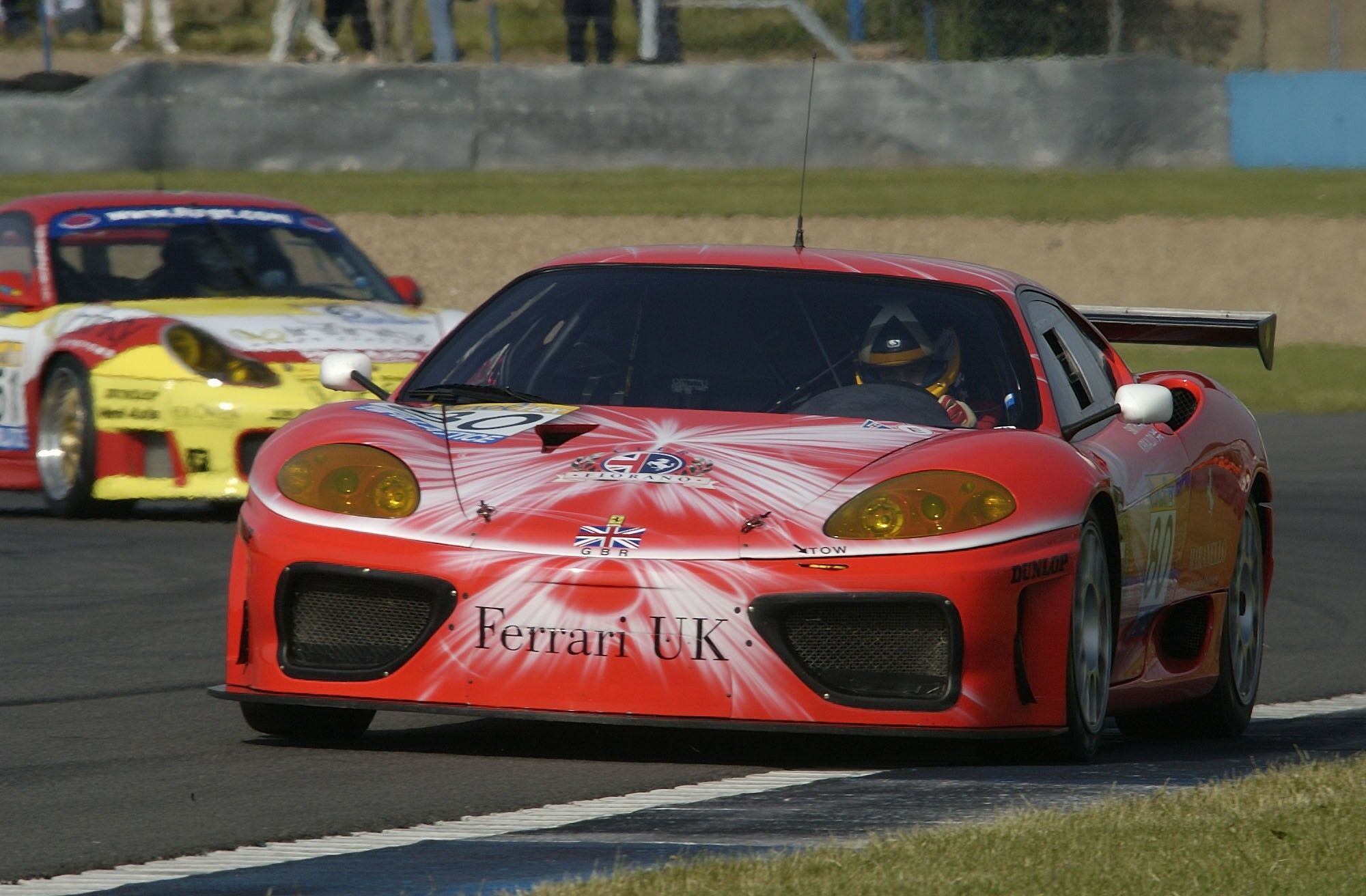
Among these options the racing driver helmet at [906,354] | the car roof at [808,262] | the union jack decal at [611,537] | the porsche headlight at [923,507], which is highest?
the car roof at [808,262]

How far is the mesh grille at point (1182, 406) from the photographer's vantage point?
22.5ft

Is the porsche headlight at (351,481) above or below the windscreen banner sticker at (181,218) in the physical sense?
above

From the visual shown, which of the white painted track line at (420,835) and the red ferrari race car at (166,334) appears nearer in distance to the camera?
the white painted track line at (420,835)

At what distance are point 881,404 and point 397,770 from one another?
4.61ft

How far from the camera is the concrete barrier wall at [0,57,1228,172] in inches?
1075

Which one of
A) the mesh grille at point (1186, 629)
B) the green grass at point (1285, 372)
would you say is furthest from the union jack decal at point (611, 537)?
the green grass at point (1285, 372)

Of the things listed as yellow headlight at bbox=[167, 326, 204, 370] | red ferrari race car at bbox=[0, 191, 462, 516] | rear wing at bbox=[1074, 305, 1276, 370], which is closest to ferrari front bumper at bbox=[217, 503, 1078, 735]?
rear wing at bbox=[1074, 305, 1276, 370]

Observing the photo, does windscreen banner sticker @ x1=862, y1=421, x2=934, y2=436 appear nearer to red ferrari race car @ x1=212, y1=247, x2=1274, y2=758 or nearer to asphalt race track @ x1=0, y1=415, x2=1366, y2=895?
red ferrari race car @ x1=212, y1=247, x2=1274, y2=758

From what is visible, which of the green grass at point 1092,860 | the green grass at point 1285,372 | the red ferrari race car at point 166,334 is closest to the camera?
the green grass at point 1092,860

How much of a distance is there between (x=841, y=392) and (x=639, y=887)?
2248 millimetres

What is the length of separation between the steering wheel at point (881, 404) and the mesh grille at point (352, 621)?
1.10 m

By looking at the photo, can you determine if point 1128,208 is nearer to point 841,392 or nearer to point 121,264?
point 121,264

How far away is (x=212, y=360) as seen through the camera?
A: 10680 millimetres

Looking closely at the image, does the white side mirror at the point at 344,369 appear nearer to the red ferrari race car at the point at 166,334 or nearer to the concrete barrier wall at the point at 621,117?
the red ferrari race car at the point at 166,334
